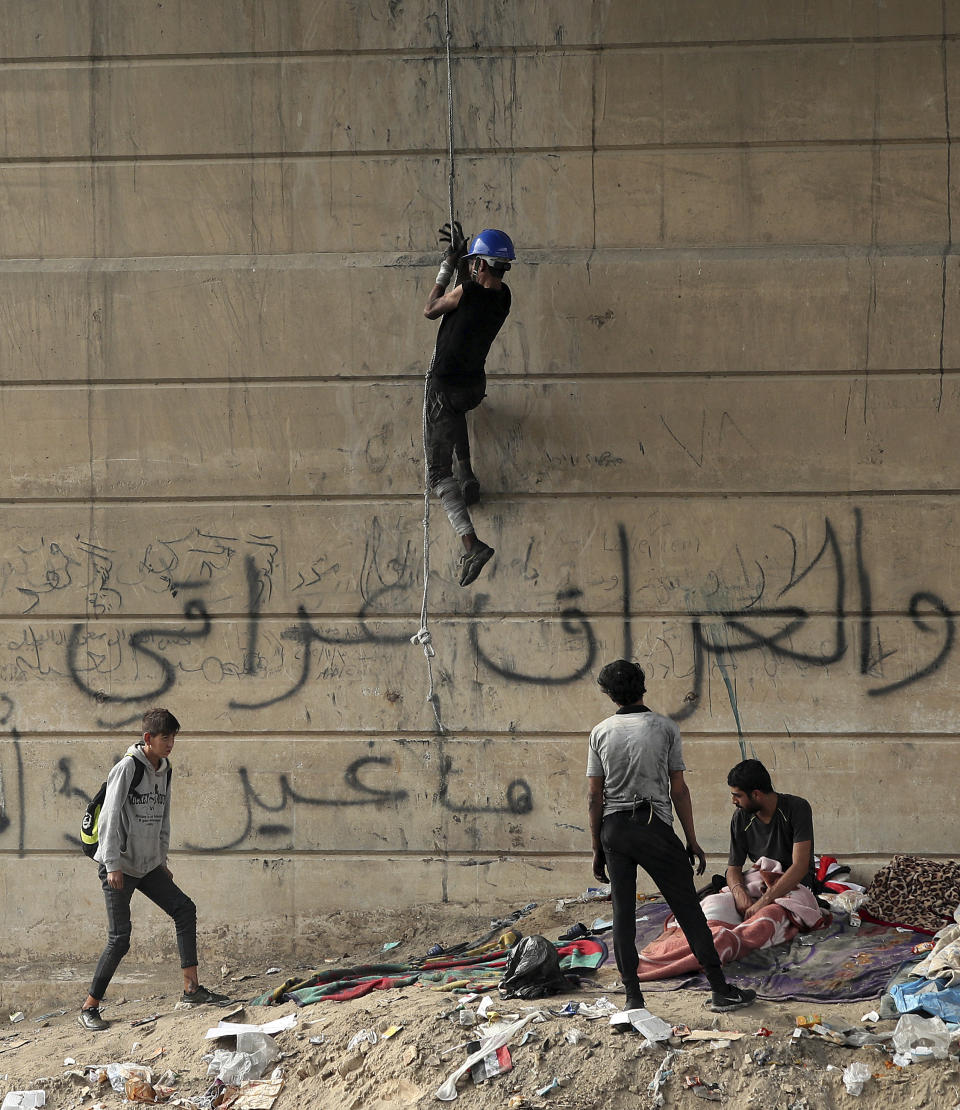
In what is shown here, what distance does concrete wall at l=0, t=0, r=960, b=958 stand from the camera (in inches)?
239

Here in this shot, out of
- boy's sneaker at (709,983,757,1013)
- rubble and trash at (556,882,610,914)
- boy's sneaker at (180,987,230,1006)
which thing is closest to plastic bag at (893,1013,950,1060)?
boy's sneaker at (709,983,757,1013)

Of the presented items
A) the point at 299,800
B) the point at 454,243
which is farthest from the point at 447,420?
the point at 299,800

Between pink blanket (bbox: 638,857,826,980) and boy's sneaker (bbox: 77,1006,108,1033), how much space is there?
2.65 meters

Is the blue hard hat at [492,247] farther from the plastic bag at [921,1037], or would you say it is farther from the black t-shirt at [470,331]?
the plastic bag at [921,1037]

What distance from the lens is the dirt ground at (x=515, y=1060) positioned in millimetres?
4035

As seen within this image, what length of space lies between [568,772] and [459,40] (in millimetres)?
4131

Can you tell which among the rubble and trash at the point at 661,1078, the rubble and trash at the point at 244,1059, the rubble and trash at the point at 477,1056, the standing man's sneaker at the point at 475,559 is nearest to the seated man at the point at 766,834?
the rubble and trash at the point at 661,1078

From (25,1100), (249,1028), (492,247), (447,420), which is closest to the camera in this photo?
(25,1100)

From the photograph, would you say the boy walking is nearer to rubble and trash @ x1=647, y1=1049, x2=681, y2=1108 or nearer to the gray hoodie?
the gray hoodie

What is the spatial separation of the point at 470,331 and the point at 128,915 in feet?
11.0

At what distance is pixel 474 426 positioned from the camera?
626 cm

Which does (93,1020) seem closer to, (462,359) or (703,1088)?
(703,1088)

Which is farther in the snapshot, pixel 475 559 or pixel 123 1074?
pixel 475 559

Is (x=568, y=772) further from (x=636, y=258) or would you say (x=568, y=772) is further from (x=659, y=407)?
(x=636, y=258)
